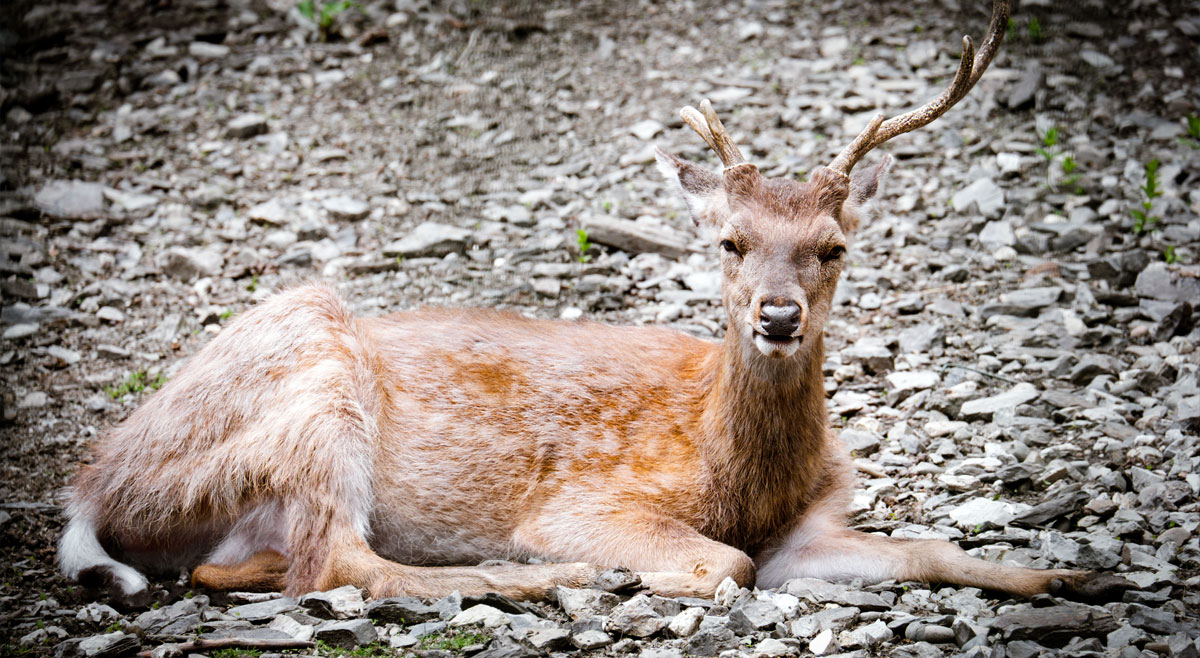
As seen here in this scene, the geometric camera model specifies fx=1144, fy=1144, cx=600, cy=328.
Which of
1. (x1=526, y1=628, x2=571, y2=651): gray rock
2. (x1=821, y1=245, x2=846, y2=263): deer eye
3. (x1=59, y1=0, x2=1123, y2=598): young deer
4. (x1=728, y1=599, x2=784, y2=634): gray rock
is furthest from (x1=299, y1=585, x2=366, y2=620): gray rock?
(x1=821, y1=245, x2=846, y2=263): deer eye

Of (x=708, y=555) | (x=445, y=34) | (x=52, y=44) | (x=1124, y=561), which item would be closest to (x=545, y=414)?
(x=708, y=555)

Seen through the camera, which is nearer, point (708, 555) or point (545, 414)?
point (708, 555)

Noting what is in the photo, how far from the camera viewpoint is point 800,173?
9.98 metres

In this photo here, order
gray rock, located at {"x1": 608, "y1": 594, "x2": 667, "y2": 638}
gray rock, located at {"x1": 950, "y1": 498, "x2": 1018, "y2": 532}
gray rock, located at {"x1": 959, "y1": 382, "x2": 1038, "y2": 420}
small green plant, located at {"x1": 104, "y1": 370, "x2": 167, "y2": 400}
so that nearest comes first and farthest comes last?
gray rock, located at {"x1": 608, "y1": 594, "x2": 667, "y2": 638}
gray rock, located at {"x1": 950, "y1": 498, "x2": 1018, "y2": 532}
gray rock, located at {"x1": 959, "y1": 382, "x2": 1038, "y2": 420}
small green plant, located at {"x1": 104, "y1": 370, "x2": 167, "y2": 400}

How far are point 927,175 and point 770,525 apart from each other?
5121mm

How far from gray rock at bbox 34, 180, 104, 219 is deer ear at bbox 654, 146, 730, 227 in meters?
5.98

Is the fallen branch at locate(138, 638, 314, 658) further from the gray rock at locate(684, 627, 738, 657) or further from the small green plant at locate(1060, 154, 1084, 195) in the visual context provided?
the small green plant at locate(1060, 154, 1084, 195)

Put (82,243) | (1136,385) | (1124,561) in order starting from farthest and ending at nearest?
(82,243) < (1136,385) < (1124,561)

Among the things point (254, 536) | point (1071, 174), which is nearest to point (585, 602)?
point (254, 536)

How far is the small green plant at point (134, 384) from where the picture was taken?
7.76 metres

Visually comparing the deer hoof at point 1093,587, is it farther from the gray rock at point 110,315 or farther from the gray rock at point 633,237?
the gray rock at point 110,315

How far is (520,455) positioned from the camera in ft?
20.5

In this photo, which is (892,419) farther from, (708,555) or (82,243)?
(82,243)

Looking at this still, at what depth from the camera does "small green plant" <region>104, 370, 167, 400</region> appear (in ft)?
25.5
